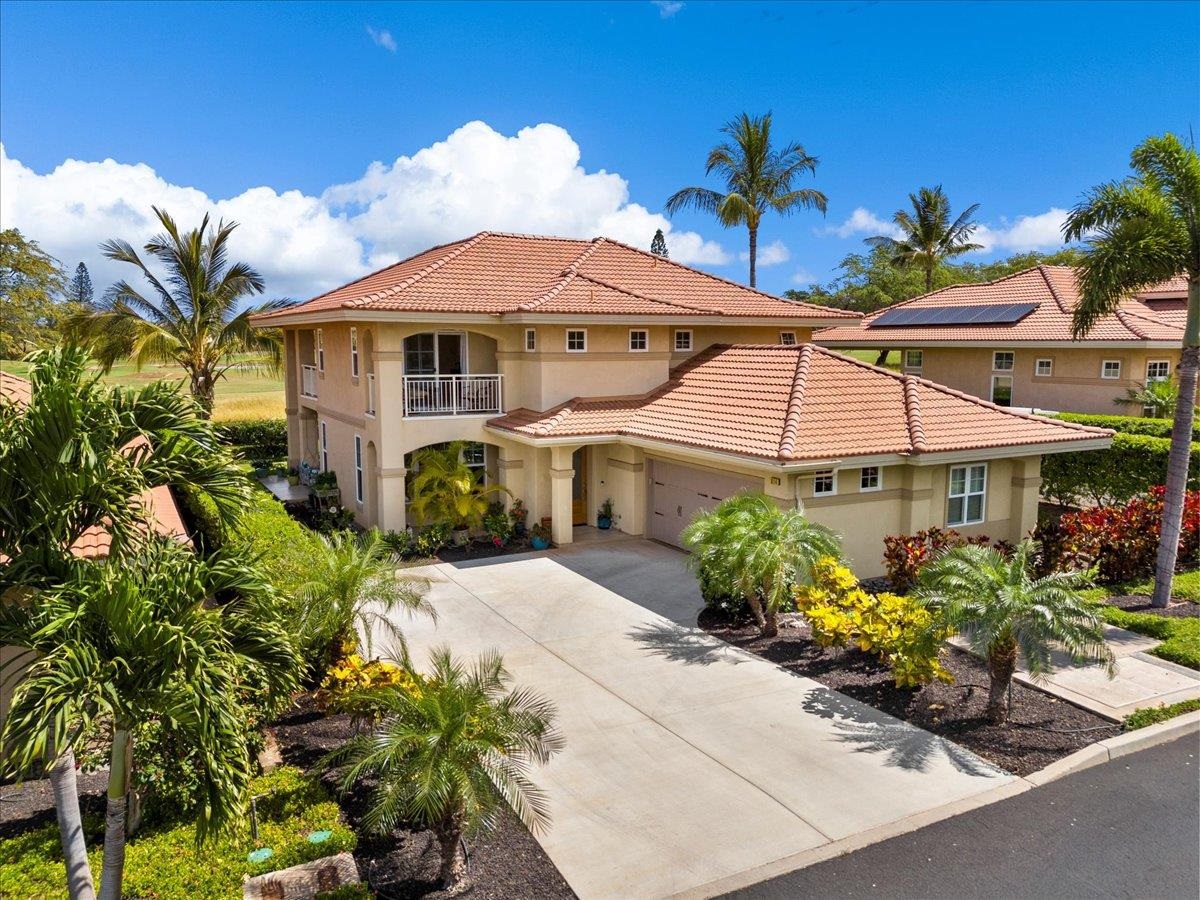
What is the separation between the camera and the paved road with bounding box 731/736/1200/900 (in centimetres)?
722

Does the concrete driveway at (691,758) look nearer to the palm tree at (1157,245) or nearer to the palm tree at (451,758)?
the palm tree at (451,758)

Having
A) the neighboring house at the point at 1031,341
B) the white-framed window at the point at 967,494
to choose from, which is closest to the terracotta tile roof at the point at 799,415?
the white-framed window at the point at 967,494

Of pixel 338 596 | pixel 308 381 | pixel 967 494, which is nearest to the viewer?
pixel 338 596

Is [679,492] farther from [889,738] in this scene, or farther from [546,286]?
[889,738]

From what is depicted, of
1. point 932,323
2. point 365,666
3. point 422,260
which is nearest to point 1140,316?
point 932,323

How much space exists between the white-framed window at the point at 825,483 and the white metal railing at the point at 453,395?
813cm

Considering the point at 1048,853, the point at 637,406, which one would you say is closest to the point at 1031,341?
the point at 637,406

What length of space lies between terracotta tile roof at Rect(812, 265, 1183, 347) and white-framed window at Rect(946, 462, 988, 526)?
965 centimetres

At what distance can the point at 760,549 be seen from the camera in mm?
12672

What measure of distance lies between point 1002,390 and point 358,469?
23797 mm

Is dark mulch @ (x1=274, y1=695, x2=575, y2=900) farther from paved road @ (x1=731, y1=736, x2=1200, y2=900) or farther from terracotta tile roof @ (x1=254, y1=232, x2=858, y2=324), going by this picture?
terracotta tile roof @ (x1=254, y1=232, x2=858, y2=324)

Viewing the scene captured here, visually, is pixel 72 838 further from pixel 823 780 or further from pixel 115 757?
pixel 823 780

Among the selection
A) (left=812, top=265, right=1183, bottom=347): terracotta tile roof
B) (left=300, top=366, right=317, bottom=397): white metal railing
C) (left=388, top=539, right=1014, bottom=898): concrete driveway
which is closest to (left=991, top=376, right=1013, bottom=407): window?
(left=812, top=265, right=1183, bottom=347): terracotta tile roof

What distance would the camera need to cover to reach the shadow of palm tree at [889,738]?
9359 mm
